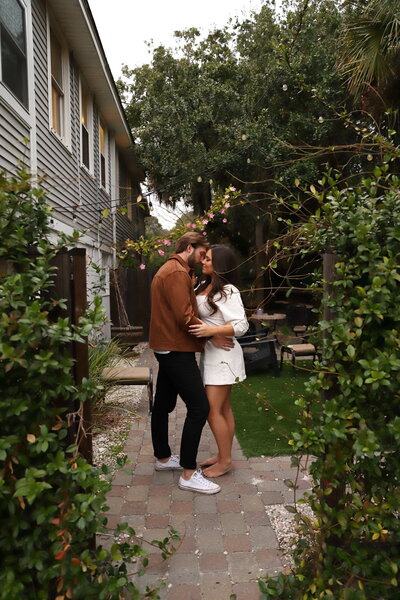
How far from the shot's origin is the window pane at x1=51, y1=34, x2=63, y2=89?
857 centimetres

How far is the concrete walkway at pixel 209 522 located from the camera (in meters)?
2.61

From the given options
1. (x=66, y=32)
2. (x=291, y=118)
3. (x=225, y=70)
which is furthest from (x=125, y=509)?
(x=225, y=70)

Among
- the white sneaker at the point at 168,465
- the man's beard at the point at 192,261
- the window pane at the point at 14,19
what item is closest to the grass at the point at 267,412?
the white sneaker at the point at 168,465

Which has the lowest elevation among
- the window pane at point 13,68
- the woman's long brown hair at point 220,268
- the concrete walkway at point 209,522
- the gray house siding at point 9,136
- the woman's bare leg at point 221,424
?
the concrete walkway at point 209,522

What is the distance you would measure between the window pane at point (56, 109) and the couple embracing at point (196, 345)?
6.08 meters

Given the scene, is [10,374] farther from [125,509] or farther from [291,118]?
[291,118]

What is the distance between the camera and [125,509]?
3.45 metres

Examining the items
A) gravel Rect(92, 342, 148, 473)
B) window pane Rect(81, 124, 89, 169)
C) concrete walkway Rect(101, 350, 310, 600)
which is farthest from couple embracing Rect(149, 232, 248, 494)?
window pane Rect(81, 124, 89, 169)

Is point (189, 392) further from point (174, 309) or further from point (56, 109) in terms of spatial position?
point (56, 109)

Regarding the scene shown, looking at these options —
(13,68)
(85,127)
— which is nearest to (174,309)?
(13,68)

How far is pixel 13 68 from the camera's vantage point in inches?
250

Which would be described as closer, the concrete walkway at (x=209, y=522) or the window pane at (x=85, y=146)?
the concrete walkway at (x=209, y=522)

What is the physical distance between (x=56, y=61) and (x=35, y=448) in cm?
868

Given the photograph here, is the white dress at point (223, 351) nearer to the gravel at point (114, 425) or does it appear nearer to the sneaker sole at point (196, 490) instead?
the sneaker sole at point (196, 490)
